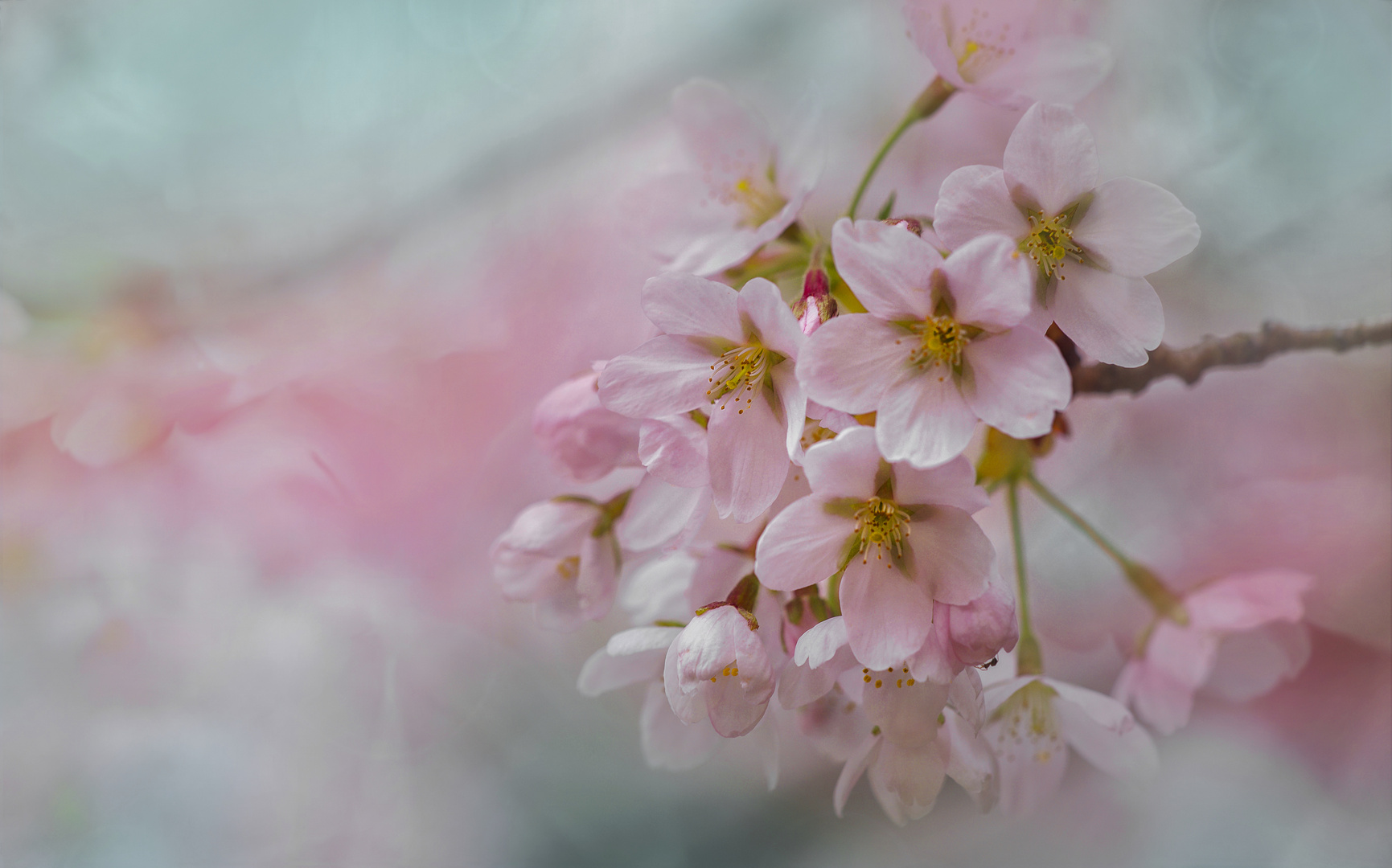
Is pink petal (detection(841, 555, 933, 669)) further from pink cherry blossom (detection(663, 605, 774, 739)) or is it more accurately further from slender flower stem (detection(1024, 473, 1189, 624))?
slender flower stem (detection(1024, 473, 1189, 624))

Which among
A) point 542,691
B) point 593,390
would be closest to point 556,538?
point 593,390

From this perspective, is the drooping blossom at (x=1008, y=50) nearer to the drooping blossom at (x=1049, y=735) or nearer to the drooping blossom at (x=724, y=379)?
the drooping blossom at (x=724, y=379)

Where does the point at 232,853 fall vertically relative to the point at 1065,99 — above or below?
above

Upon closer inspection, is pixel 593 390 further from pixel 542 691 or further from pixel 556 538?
pixel 542 691

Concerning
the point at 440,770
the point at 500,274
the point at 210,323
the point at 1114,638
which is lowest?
the point at 1114,638

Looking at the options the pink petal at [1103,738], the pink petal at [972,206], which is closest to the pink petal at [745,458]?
the pink petal at [972,206]

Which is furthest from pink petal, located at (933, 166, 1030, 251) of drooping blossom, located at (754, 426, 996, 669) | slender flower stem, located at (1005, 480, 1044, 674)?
slender flower stem, located at (1005, 480, 1044, 674)

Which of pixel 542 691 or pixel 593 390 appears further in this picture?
pixel 542 691
